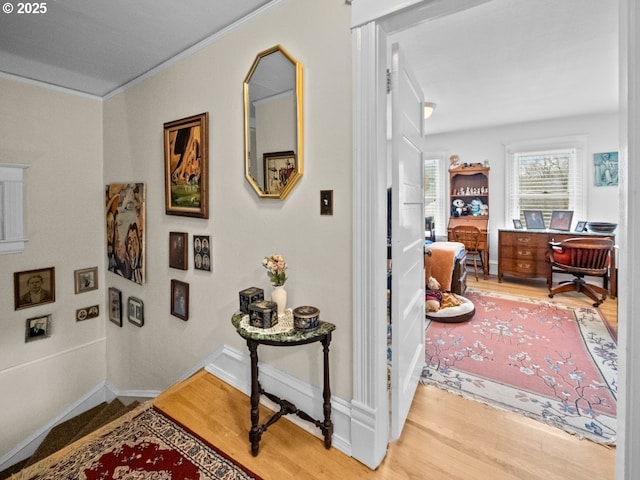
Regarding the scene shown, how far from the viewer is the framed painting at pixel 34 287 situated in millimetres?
2986

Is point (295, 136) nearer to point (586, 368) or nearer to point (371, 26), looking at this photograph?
point (371, 26)

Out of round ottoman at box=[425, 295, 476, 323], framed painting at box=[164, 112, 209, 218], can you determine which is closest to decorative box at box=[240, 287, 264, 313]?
framed painting at box=[164, 112, 209, 218]

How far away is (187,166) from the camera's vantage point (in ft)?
8.04

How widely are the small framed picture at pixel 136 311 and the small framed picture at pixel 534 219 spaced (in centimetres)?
565

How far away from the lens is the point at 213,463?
1.59m

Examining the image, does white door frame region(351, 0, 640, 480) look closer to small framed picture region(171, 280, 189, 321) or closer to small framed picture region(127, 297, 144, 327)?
small framed picture region(171, 280, 189, 321)

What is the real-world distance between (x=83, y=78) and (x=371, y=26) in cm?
289

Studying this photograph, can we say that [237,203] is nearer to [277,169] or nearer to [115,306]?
[277,169]

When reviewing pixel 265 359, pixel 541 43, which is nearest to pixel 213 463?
pixel 265 359

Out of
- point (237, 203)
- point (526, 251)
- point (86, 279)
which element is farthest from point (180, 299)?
point (526, 251)

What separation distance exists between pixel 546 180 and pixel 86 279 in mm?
6645

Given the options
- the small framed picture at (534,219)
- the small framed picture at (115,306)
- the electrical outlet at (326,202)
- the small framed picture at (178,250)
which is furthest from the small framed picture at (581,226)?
the small framed picture at (115,306)

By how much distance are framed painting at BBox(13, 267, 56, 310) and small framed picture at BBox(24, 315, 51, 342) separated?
151 millimetres

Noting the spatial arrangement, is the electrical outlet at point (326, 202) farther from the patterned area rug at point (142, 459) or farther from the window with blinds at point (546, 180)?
the window with blinds at point (546, 180)
